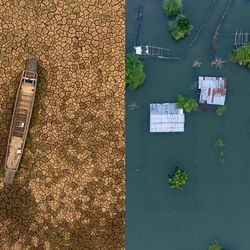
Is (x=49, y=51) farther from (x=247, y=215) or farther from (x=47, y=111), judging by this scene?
(x=247, y=215)

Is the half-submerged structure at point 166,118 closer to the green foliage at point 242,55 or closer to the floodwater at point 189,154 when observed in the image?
the floodwater at point 189,154

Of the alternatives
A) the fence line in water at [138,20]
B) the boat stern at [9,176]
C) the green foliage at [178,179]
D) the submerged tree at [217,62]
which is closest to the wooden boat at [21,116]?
the boat stern at [9,176]

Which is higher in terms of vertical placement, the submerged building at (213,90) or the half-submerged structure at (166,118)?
the submerged building at (213,90)

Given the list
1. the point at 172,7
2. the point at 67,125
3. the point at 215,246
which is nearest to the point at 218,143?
the point at 215,246

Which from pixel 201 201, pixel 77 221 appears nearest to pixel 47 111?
pixel 77 221

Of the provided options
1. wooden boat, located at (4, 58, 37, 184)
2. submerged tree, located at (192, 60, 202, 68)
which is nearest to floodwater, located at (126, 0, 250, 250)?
submerged tree, located at (192, 60, 202, 68)

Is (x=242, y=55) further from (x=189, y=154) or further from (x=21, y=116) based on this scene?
(x=21, y=116)

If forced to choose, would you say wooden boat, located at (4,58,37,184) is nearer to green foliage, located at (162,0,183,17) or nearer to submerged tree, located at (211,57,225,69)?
green foliage, located at (162,0,183,17)
